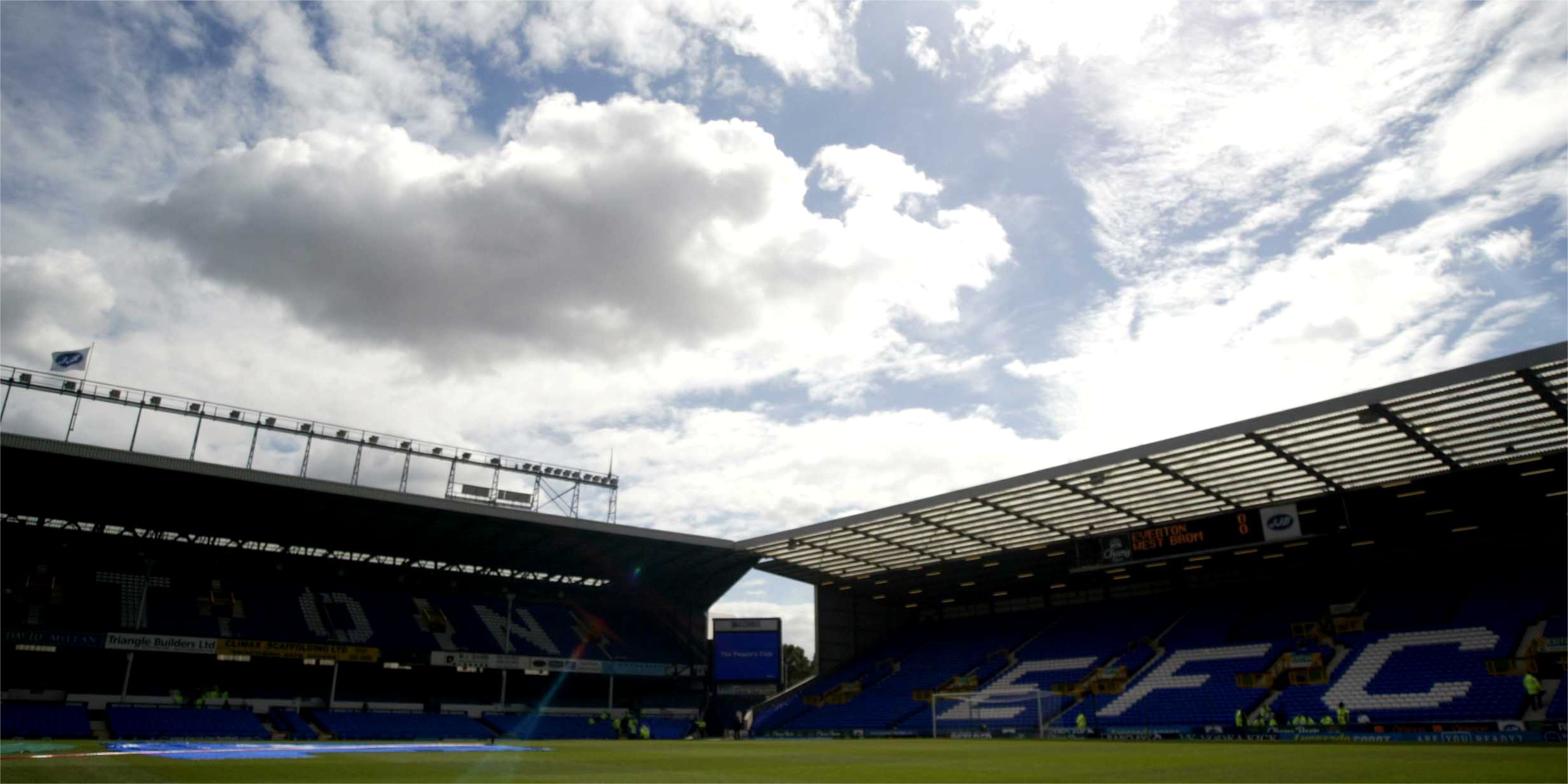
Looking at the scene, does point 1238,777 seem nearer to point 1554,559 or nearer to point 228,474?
point 1554,559

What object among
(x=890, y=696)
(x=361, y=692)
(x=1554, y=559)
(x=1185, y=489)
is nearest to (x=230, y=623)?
(x=361, y=692)

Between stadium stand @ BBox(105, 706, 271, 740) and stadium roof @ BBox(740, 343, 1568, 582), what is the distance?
85.5 feet

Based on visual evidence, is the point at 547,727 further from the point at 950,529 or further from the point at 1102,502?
the point at 1102,502

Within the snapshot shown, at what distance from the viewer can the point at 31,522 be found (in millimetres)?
45188

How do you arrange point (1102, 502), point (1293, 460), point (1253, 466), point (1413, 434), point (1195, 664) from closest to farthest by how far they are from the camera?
point (1413, 434) < point (1293, 460) < point (1253, 466) < point (1102, 502) < point (1195, 664)

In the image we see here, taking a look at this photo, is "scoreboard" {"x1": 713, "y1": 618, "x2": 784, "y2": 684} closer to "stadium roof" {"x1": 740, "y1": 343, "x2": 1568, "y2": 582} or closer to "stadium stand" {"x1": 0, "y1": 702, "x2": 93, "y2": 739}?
"stadium roof" {"x1": 740, "y1": 343, "x2": 1568, "y2": 582}

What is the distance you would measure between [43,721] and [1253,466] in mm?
49402

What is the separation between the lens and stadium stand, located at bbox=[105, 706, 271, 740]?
38312 millimetres

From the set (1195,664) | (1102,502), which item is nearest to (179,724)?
(1102,502)

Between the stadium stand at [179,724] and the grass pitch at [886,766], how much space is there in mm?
11035

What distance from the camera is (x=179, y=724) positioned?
3941cm

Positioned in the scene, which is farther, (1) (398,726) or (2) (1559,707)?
(1) (398,726)

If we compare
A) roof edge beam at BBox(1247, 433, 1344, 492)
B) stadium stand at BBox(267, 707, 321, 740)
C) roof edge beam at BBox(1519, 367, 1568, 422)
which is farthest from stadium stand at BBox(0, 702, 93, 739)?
roof edge beam at BBox(1519, 367, 1568, 422)

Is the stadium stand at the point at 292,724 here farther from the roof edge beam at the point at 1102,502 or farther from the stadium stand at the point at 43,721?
the roof edge beam at the point at 1102,502
